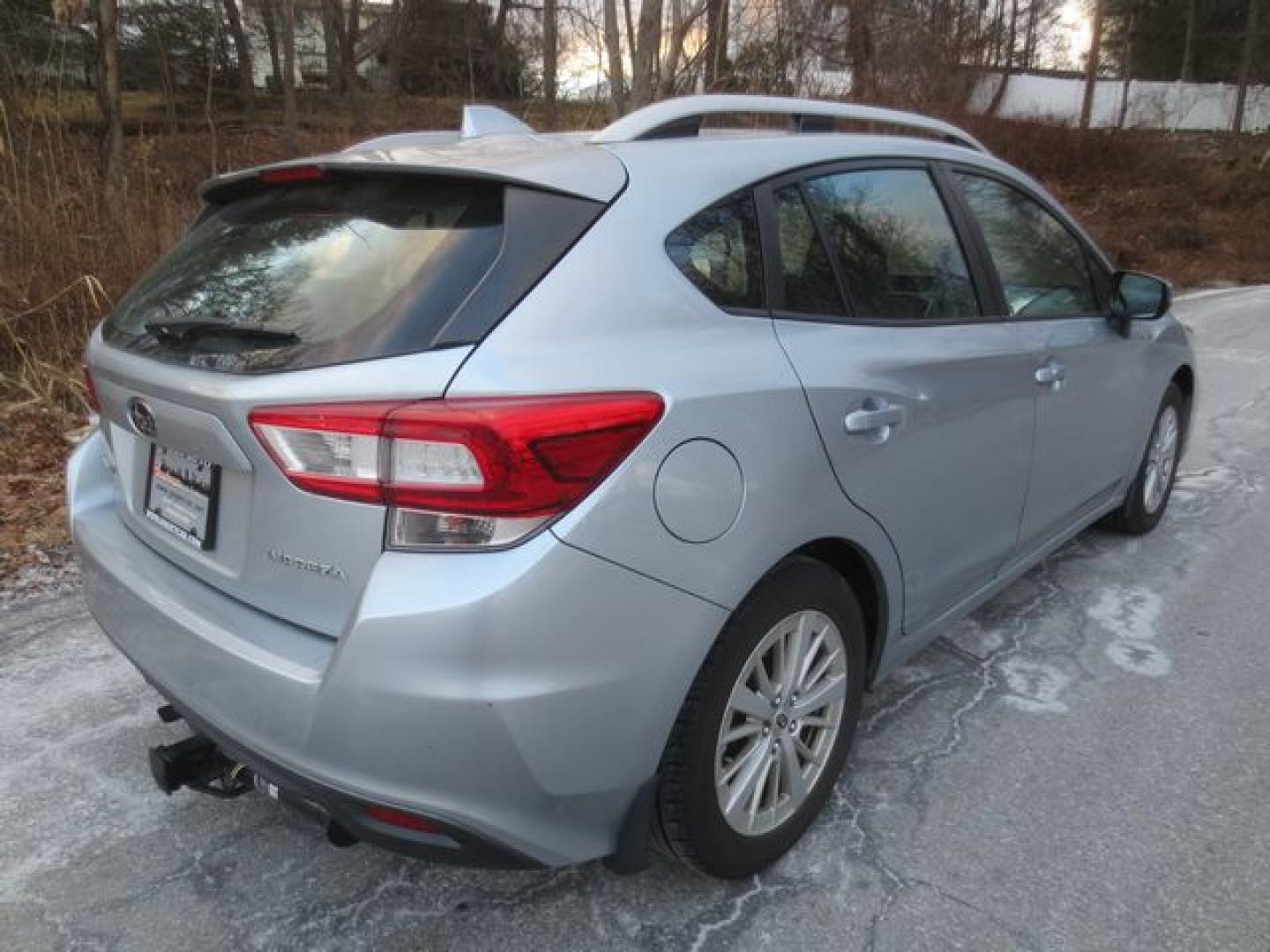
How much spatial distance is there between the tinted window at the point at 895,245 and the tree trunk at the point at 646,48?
6.73 metres

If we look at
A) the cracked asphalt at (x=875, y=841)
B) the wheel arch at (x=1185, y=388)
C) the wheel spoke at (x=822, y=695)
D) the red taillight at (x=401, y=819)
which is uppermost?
the wheel arch at (x=1185, y=388)

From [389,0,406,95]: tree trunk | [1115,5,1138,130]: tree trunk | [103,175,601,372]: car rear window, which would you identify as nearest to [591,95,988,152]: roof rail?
[103,175,601,372]: car rear window

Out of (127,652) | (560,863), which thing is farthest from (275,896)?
(560,863)

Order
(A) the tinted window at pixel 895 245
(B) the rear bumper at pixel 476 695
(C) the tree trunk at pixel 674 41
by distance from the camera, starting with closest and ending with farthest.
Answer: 1. (B) the rear bumper at pixel 476 695
2. (A) the tinted window at pixel 895 245
3. (C) the tree trunk at pixel 674 41

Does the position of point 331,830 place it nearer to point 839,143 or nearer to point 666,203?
point 666,203

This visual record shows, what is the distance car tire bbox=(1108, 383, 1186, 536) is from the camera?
→ 14.0ft

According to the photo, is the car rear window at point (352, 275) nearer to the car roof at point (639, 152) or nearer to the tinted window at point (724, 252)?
the car roof at point (639, 152)

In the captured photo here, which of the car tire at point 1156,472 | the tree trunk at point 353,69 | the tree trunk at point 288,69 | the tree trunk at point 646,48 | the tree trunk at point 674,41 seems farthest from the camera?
the tree trunk at point 353,69

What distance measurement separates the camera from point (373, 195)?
2094 mm

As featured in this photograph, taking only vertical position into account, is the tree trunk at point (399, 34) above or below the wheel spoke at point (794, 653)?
above

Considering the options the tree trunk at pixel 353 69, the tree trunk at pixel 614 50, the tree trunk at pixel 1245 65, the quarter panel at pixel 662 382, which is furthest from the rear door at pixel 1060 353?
the tree trunk at pixel 1245 65

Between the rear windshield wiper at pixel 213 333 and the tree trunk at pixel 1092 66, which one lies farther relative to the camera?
the tree trunk at pixel 1092 66

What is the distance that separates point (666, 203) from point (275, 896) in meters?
1.77

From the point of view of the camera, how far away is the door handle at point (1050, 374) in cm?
307
